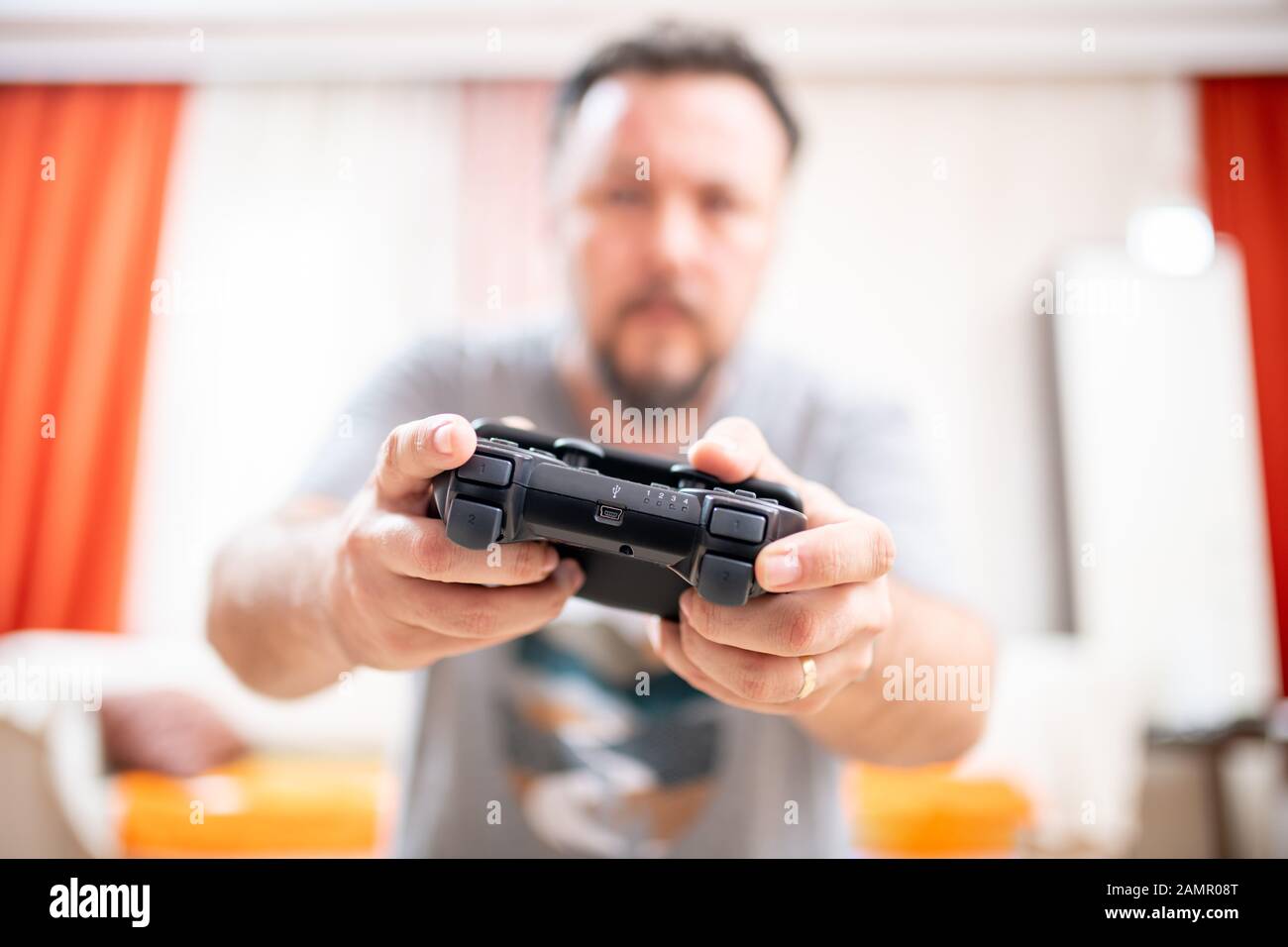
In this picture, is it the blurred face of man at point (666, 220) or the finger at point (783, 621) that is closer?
the finger at point (783, 621)

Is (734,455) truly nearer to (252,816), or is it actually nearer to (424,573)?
(424,573)

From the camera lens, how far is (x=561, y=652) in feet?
2.15

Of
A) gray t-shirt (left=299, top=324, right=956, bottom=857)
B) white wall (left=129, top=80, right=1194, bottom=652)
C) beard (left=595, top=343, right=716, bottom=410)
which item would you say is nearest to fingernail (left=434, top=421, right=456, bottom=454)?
gray t-shirt (left=299, top=324, right=956, bottom=857)

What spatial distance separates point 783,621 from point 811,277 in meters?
1.95

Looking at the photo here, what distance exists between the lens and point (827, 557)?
30 cm

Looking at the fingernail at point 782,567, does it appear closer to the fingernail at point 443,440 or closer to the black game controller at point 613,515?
the black game controller at point 613,515

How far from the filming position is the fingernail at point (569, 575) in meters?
0.35

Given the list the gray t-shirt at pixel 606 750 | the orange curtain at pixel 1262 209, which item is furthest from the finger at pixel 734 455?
the orange curtain at pixel 1262 209

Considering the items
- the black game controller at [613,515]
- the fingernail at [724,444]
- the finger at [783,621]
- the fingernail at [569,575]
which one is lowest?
the finger at [783,621]

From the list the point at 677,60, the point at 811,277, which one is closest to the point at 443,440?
the point at 677,60

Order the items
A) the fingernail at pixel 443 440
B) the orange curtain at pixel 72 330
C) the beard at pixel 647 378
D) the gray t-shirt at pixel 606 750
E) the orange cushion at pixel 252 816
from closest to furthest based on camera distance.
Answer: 1. the fingernail at pixel 443 440
2. the gray t-shirt at pixel 606 750
3. the beard at pixel 647 378
4. the orange cushion at pixel 252 816
5. the orange curtain at pixel 72 330

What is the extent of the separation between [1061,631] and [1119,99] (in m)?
1.44
